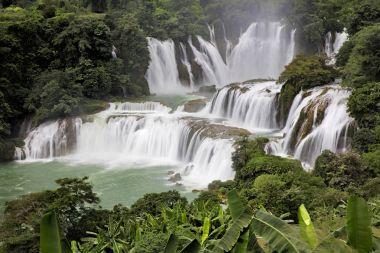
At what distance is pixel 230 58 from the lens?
36.3 meters

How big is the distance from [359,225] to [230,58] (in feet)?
107

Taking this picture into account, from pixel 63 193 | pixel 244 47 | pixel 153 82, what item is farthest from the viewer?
pixel 244 47

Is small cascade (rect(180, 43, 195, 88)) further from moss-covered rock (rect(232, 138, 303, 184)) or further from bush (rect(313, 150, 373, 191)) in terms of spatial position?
bush (rect(313, 150, 373, 191))

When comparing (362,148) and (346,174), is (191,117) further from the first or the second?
(346,174)

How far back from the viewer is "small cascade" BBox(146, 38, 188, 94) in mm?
31078

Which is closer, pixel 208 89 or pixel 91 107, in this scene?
pixel 91 107

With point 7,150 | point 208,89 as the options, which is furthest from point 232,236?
point 208,89

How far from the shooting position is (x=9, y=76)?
24.2m

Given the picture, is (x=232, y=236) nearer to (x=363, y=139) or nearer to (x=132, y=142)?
(x=363, y=139)

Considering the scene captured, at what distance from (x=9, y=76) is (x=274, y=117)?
1372cm

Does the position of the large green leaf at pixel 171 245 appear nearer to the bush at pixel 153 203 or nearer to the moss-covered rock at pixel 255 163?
the bush at pixel 153 203

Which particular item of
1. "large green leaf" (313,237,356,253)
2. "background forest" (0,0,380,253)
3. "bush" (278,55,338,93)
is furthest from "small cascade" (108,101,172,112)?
"large green leaf" (313,237,356,253)

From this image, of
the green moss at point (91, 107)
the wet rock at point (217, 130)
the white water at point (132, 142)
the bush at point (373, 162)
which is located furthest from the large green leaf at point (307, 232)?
the green moss at point (91, 107)

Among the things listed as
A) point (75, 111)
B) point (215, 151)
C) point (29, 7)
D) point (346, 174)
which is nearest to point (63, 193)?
point (346, 174)
